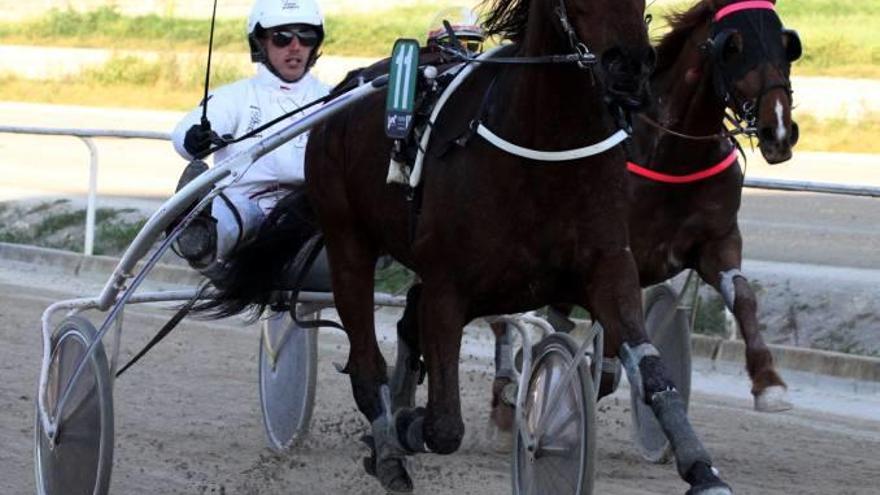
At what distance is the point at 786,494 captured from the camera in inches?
238

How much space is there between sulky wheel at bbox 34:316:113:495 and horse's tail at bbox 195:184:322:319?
2.13ft

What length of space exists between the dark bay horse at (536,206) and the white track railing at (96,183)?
11.7 feet

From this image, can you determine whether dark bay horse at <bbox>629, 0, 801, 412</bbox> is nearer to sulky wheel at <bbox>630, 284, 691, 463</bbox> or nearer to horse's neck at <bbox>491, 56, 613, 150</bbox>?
sulky wheel at <bbox>630, 284, 691, 463</bbox>

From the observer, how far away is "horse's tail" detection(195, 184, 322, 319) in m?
6.28

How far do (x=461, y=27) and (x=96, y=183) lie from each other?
5.59m

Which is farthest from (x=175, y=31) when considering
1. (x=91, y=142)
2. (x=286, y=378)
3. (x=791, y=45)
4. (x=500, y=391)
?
(x=791, y=45)

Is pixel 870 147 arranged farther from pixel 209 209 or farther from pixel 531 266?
pixel 531 266

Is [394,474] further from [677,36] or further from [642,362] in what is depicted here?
[677,36]

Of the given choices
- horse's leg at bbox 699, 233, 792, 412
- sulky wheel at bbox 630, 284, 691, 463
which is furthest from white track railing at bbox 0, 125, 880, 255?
horse's leg at bbox 699, 233, 792, 412

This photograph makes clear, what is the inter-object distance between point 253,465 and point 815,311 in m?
3.89

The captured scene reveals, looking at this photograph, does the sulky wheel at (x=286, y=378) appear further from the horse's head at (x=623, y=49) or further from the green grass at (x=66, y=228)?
the green grass at (x=66, y=228)

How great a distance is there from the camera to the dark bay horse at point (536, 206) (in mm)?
4355

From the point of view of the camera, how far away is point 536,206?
4637 millimetres

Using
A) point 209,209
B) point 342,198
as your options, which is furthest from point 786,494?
point 209,209
